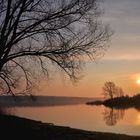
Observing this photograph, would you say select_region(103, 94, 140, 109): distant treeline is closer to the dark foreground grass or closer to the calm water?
the calm water

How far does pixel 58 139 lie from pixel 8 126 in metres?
2.43

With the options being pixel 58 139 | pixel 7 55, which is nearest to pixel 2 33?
pixel 7 55

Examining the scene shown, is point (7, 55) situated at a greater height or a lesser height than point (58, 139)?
greater

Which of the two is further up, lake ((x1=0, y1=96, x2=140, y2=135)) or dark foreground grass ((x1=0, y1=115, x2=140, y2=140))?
lake ((x1=0, y1=96, x2=140, y2=135))

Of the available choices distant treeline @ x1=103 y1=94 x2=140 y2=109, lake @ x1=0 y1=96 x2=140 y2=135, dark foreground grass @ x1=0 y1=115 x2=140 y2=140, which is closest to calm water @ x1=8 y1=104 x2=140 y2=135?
lake @ x1=0 y1=96 x2=140 y2=135

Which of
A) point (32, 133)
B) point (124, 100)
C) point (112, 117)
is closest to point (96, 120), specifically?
point (112, 117)

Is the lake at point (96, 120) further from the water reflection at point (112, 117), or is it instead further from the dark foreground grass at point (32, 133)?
the dark foreground grass at point (32, 133)

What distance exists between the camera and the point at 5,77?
24.3 m

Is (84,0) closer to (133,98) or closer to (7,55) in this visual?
(7,55)

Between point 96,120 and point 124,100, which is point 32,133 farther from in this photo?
point 124,100

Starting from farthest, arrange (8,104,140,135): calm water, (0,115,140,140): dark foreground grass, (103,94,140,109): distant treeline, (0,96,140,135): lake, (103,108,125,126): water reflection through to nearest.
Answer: (103,94,140,109): distant treeline
(103,108,125,126): water reflection
(8,104,140,135): calm water
(0,96,140,135): lake
(0,115,140,140): dark foreground grass

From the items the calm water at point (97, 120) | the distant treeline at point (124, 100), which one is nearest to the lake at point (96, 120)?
the calm water at point (97, 120)

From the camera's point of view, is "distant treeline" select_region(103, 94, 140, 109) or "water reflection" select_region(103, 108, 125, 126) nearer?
"water reflection" select_region(103, 108, 125, 126)

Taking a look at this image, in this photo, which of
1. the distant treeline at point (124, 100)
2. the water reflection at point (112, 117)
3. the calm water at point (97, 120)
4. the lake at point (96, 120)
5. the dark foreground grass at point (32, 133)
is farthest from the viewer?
the distant treeline at point (124, 100)
